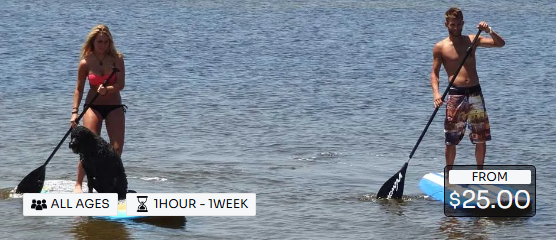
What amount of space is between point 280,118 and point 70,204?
635 centimetres

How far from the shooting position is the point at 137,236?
30.8 ft

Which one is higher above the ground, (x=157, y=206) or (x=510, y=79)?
(x=510, y=79)

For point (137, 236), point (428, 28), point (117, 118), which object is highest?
point (428, 28)

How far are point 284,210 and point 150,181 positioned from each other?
1.75 meters

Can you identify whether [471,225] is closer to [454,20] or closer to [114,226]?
[454,20]

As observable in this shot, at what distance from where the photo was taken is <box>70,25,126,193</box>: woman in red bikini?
10023mm

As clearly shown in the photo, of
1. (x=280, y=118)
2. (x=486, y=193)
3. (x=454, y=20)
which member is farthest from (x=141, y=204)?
(x=280, y=118)

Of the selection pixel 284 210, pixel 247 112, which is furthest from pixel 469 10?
pixel 284 210

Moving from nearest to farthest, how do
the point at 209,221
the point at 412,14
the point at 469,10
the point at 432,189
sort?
the point at 209,221, the point at 432,189, the point at 412,14, the point at 469,10

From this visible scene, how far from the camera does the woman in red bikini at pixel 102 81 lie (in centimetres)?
1002

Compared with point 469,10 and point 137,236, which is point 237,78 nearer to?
point 137,236

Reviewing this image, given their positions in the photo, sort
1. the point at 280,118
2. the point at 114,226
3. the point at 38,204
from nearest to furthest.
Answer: the point at 114,226, the point at 38,204, the point at 280,118

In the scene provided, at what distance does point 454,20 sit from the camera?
10641 mm

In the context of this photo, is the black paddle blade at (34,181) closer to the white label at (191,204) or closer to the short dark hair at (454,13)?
the white label at (191,204)
